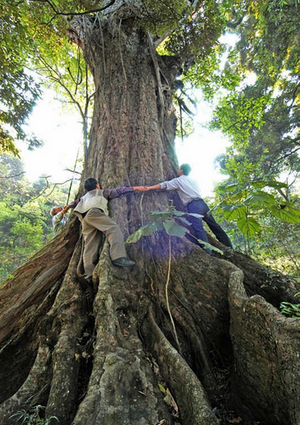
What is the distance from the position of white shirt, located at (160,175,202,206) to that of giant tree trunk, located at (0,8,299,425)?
0.52ft

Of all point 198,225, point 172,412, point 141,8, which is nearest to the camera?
point 172,412

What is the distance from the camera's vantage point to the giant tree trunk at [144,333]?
1407 mm

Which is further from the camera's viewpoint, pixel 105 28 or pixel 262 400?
pixel 105 28

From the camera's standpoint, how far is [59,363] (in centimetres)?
163

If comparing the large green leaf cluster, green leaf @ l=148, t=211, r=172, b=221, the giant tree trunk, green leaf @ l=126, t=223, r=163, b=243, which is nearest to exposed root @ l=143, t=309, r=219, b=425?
the giant tree trunk

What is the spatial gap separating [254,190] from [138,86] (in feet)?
10.5

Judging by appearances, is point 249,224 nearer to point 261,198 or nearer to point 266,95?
point 261,198

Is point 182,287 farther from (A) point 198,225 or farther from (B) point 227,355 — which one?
(A) point 198,225

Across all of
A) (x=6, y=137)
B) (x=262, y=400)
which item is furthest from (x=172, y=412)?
(x=6, y=137)

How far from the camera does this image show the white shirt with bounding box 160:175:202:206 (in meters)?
3.23

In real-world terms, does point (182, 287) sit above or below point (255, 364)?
above

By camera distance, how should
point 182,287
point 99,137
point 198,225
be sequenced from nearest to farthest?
point 182,287 → point 198,225 → point 99,137

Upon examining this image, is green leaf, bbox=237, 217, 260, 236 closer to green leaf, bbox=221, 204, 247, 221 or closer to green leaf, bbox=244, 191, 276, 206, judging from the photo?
green leaf, bbox=221, 204, 247, 221

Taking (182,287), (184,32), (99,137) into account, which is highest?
(184,32)
